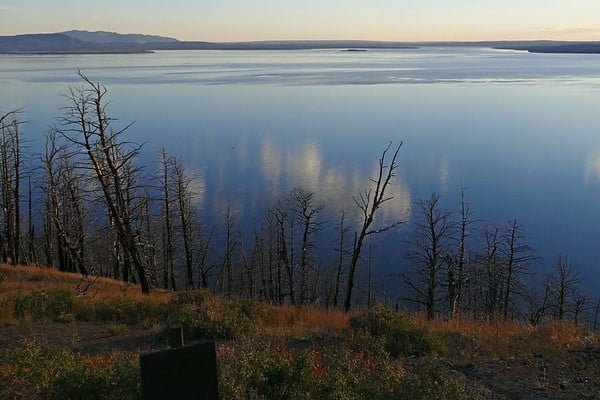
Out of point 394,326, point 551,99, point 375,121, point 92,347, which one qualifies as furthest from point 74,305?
point 551,99

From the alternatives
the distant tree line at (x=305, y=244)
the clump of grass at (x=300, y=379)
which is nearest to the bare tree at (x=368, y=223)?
the distant tree line at (x=305, y=244)

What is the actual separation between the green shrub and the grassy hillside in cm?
2

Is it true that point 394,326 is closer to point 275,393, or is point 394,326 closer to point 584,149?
point 275,393

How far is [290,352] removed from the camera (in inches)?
347

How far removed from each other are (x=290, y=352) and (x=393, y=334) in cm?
210

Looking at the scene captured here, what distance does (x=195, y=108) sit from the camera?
7288 cm

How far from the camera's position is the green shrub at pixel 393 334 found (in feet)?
31.4

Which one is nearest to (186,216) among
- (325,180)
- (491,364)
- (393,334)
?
(325,180)

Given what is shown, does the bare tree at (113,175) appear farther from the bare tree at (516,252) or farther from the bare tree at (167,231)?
the bare tree at (516,252)

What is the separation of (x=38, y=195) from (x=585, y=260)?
38126mm

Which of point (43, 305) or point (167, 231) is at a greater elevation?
point (43, 305)

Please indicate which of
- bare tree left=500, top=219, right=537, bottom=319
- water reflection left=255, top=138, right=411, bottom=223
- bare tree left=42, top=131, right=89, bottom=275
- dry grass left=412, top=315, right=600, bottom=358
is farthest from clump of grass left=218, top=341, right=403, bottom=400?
water reflection left=255, top=138, right=411, bottom=223

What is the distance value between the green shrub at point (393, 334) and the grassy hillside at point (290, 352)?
2 cm

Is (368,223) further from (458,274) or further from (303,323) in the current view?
(303,323)
